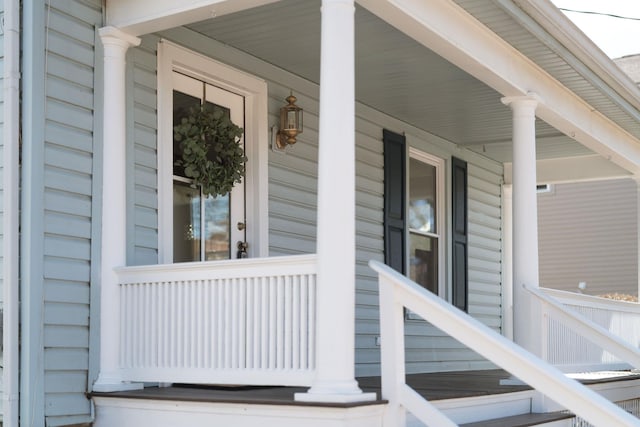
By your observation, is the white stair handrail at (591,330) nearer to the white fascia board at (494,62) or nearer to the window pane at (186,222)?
the white fascia board at (494,62)

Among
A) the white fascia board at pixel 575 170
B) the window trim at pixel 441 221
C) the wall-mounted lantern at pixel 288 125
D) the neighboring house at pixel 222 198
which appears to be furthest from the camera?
the white fascia board at pixel 575 170

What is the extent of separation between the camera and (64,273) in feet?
15.9

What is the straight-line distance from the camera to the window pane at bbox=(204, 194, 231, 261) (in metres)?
6.14

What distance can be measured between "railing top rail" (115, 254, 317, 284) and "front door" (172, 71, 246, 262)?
81 centimetres

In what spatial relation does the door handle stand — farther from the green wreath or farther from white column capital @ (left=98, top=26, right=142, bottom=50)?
white column capital @ (left=98, top=26, right=142, bottom=50)

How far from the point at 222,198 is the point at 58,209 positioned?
1601 millimetres

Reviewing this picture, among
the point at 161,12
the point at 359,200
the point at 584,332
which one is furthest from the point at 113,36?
the point at 584,332

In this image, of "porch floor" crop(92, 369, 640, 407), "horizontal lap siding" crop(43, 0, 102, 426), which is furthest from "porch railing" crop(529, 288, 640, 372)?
"horizontal lap siding" crop(43, 0, 102, 426)

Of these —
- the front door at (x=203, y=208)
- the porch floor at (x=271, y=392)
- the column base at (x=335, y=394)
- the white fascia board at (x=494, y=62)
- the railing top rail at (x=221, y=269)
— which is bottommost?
the porch floor at (x=271, y=392)

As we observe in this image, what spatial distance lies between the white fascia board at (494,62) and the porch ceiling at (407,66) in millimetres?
88

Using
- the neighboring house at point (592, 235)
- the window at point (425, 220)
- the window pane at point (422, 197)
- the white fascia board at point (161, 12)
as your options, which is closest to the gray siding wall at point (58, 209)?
the white fascia board at point (161, 12)

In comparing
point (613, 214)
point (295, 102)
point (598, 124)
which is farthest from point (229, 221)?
point (613, 214)

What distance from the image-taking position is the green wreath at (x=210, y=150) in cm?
587

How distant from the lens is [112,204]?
5.09 m
